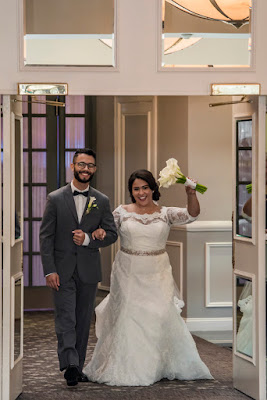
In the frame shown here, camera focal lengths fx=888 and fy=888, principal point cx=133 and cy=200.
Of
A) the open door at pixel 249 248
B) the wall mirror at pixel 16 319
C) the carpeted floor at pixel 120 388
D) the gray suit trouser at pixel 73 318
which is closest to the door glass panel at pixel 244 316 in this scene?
the open door at pixel 249 248

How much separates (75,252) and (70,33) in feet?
5.49

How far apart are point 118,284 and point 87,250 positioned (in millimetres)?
427

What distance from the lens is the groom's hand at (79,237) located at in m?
6.43

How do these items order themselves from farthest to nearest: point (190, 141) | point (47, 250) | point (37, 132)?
1. point (37, 132)
2. point (190, 141)
3. point (47, 250)

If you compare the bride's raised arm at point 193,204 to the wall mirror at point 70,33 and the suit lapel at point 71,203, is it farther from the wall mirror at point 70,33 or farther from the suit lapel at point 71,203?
the wall mirror at point 70,33

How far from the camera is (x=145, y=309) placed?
262 inches

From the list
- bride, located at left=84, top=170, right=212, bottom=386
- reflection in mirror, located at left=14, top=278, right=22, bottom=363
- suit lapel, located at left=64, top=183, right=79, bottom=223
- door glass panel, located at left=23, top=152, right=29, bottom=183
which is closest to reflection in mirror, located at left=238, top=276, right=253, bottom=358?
bride, located at left=84, top=170, right=212, bottom=386

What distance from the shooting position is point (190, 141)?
8883mm

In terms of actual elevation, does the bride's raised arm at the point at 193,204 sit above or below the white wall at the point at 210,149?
below

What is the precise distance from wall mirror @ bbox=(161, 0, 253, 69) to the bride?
1.19 meters

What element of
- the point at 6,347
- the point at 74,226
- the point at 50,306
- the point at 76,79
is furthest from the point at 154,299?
the point at 50,306

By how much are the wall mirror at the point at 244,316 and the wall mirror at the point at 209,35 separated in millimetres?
1523

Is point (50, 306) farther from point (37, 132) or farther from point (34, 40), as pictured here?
point (34, 40)

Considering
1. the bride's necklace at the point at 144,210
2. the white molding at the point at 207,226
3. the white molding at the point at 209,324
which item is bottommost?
the white molding at the point at 209,324
